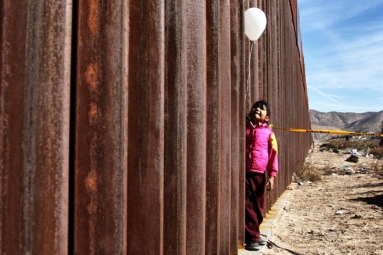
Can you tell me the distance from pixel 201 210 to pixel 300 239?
116 inches

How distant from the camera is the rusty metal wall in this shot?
139 cm

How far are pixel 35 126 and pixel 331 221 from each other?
5.46 m

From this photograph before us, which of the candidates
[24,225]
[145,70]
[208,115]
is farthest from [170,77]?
[24,225]

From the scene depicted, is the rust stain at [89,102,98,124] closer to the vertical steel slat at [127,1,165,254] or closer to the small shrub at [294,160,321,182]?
the vertical steel slat at [127,1,165,254]

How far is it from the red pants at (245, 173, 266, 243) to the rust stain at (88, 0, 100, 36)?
2.56 metres

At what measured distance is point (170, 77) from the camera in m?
2.15

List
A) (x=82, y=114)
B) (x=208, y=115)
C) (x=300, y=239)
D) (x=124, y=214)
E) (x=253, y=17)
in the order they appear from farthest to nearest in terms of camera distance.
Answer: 1. (x=300, y=239)
2. (x=253, y=17)
3. (x=208, y=115)
4. (x=124, y=214)
5. (x=82, y=114)

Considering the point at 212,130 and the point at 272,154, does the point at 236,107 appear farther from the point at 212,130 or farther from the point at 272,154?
the point at 272,154

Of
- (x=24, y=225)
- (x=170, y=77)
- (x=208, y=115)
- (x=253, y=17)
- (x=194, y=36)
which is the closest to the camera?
(x=24, y=225)

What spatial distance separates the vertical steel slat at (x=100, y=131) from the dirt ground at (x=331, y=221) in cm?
284

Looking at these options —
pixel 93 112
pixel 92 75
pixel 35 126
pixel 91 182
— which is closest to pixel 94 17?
pixel 92 75

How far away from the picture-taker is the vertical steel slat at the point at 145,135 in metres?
1.92

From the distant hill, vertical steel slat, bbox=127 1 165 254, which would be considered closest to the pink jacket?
vertical steel slat, bbox=127 1 165 254

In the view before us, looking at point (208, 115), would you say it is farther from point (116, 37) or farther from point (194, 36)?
point (116, 37)
